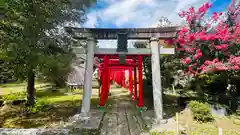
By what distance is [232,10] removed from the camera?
6777 millimetres

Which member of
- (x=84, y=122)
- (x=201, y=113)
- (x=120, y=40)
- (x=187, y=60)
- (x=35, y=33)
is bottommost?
(x=84, y=122)

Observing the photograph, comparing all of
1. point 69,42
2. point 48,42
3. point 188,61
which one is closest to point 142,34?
point 188,61

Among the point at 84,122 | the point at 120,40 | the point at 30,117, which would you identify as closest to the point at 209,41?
the point at 120,40

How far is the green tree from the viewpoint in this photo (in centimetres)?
418

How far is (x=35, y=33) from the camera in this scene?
14.7ft

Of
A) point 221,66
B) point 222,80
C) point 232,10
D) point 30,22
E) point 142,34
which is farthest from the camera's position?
point 222,80

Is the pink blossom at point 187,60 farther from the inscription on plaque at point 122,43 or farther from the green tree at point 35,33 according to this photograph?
the green tree at point 35,33

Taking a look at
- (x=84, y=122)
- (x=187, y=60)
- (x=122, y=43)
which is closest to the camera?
(x=84, y=122)

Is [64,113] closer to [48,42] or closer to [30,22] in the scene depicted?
[48,42]

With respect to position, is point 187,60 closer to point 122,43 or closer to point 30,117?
point 122,43

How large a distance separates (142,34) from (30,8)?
4.10m

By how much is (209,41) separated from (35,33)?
6.85m

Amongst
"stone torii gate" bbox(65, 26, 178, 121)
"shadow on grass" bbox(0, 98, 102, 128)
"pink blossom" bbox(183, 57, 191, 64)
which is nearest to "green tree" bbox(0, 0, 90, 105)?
"stone torii gate" bbox(65, 26, 178, 121)

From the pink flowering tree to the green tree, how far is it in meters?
5.24
